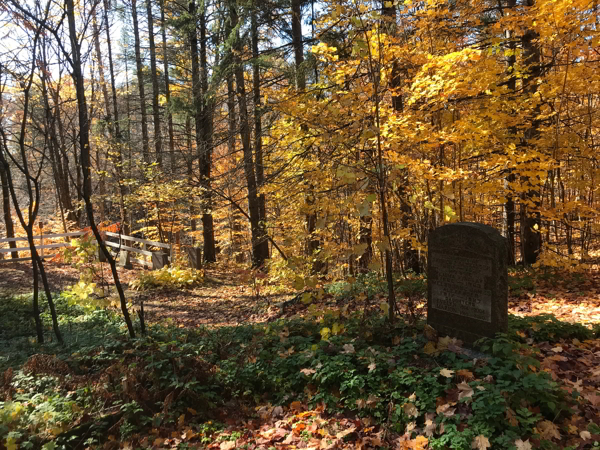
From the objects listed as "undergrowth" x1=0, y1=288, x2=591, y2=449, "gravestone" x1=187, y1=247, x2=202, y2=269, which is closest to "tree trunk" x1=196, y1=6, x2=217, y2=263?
"gravestone" x1=187, y1=247, x2=202, y2=269

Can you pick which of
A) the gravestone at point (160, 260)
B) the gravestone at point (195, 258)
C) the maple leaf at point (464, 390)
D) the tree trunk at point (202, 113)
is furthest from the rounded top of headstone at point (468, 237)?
the gravestone at point (160, 260)

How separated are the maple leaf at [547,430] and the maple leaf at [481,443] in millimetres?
438

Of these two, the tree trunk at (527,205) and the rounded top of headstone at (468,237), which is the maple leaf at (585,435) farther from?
the tree trunk at (527,205)

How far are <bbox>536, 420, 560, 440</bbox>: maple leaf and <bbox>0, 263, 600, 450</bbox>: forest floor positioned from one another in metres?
0.01

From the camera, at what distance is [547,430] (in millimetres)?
2814

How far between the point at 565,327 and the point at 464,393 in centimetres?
244

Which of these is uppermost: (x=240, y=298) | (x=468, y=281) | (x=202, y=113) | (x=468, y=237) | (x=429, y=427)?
(x=202, y=113)

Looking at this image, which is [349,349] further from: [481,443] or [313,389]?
[481,443]

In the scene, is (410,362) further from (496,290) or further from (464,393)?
(496,290)

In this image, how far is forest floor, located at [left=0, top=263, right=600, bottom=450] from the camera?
303 centimetres

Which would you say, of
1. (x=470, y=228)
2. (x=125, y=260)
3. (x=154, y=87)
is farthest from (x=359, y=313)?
(x=154, y=87)

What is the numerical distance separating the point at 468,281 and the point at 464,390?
153 centimetres

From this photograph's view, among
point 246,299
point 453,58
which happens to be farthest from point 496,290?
point 246,299

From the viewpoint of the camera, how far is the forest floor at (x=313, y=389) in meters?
3.03
